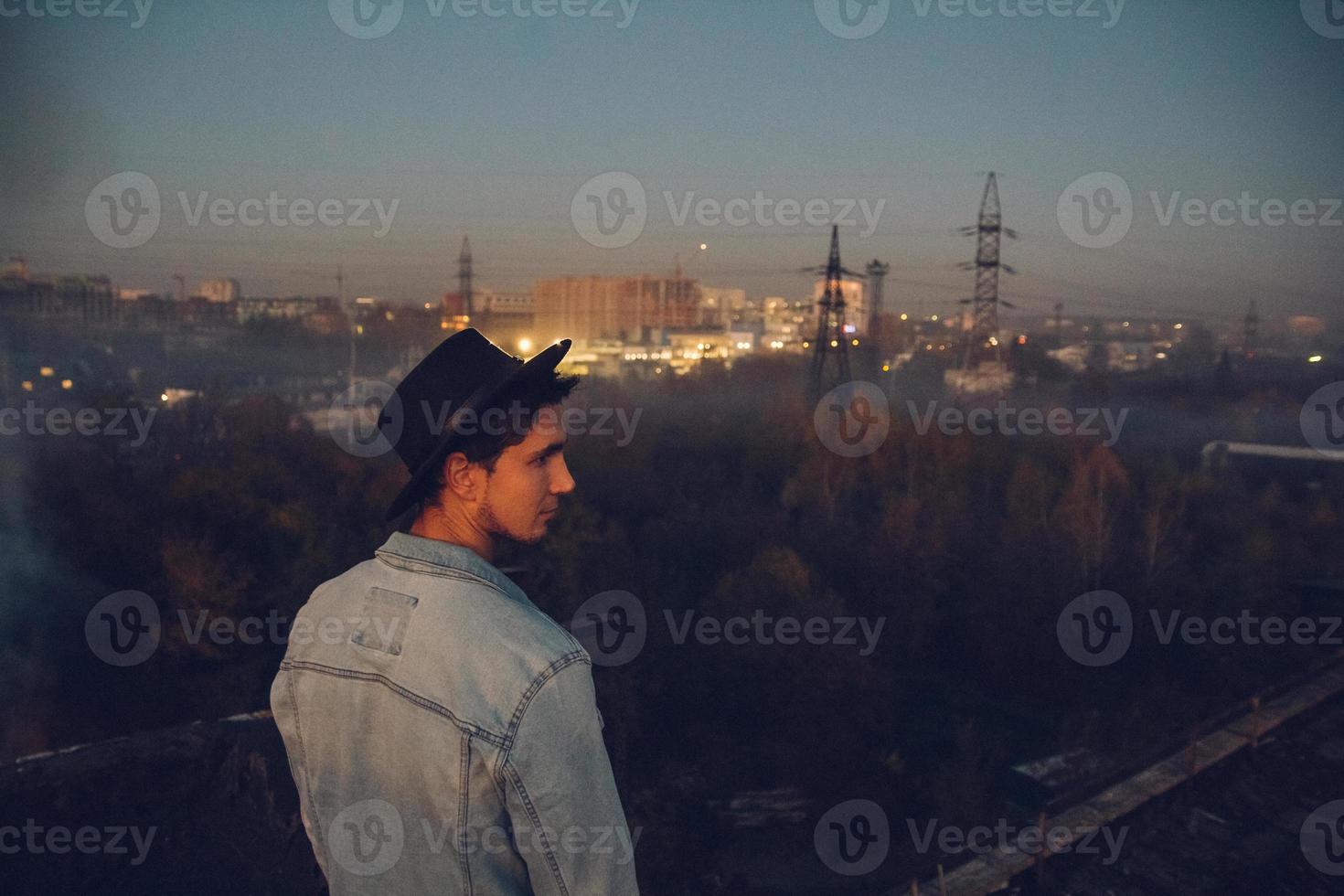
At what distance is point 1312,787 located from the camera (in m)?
5.79

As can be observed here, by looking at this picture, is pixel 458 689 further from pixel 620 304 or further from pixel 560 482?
pixel 620 304

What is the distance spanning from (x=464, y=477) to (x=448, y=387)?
0.10m

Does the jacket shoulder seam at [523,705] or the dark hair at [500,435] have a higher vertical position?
the dark hair at [500,435]

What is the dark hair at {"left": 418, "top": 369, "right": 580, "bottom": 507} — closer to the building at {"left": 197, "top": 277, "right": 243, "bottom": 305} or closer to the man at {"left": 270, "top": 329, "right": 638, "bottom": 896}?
the man at {"left": 270, "top": 329, "right": 638, "bottom": 896}

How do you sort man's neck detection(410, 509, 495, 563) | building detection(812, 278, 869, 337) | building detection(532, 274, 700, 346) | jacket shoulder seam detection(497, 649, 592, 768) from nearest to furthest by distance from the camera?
jacket shoulder seam detection(497, 649, 592, 768) < man's neck detection(410, 509, 495, 563) < building detection(812, 278, 869, 337) < building detection(532, 274, 700, 346)

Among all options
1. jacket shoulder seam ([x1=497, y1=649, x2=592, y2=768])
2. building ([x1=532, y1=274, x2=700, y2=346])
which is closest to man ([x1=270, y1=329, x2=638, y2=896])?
jacket shoulder seam ([x1=497, y1=649, x2=592, y2=768])

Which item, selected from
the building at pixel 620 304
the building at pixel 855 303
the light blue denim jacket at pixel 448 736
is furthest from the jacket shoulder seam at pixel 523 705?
the building at pixel 620 304

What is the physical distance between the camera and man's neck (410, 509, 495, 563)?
875 mm

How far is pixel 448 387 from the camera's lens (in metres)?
0.91

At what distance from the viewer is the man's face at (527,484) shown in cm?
88

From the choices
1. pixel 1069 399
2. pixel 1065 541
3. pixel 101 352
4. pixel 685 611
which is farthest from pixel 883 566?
pixel 101 352

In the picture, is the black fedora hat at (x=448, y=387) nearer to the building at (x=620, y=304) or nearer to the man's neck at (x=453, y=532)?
the man's neck at (x=453, y=532)

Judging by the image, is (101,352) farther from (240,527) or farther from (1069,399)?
(1069,399)

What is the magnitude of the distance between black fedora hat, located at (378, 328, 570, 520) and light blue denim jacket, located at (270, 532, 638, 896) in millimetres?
116
